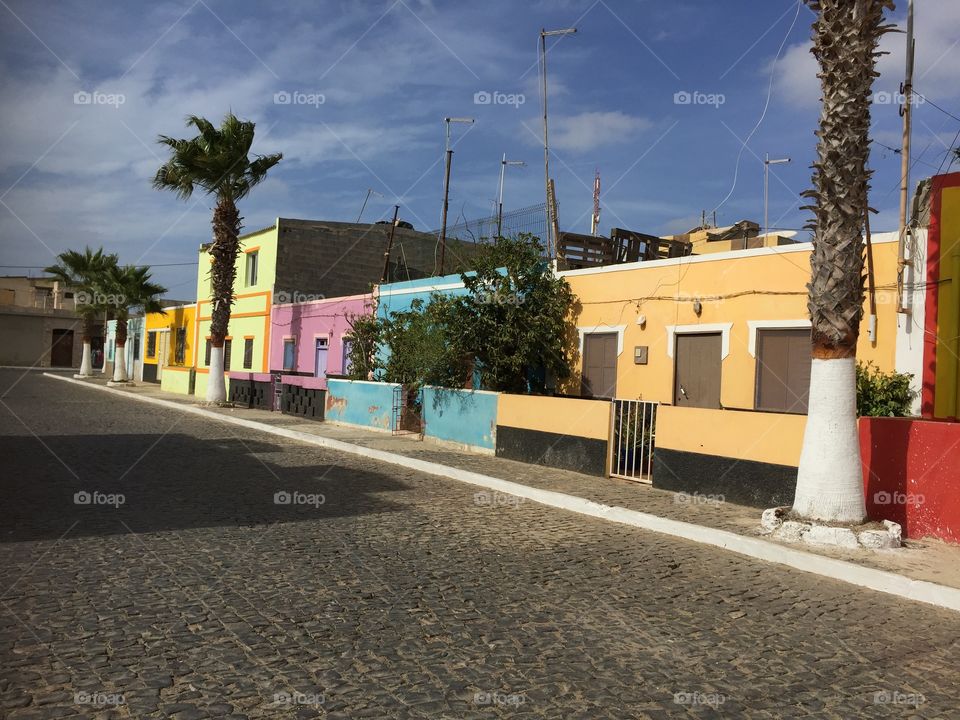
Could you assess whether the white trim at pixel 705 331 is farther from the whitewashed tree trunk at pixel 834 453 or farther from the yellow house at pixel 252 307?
the yellow house at pixel 252 307

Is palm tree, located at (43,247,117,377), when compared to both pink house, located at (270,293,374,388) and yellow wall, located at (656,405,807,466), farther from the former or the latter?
yellow wall, located at (656,405,807,466)

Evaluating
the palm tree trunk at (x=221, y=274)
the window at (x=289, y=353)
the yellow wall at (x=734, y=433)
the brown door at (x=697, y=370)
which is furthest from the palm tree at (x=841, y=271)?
the window at (x=289, y=353)

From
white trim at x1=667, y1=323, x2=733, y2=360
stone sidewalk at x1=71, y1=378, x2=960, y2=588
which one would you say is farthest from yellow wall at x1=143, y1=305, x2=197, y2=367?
white trim at x1=667, y1=323, x2=733, y2=360

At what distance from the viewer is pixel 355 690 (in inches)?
148

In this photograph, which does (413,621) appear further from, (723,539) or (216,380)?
(216,380)

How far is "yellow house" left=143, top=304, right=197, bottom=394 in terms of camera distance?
1267 inches

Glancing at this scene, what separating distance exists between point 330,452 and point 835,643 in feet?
35.5

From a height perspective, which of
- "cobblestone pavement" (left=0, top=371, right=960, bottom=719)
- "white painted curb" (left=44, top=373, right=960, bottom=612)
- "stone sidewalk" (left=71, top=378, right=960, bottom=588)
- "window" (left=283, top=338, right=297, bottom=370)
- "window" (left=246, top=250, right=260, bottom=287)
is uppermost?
"window" (left=246, top=250, right=260, bottom=287)

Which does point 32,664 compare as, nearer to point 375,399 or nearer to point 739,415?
point 739,415

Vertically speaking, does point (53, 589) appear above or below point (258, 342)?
below

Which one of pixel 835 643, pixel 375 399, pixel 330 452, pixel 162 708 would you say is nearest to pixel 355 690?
pixel 162 708

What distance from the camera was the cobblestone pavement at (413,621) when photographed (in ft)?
12.3

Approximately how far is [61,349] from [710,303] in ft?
212

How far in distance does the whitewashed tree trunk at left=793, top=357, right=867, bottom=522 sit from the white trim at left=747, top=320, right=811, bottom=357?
3.92m
